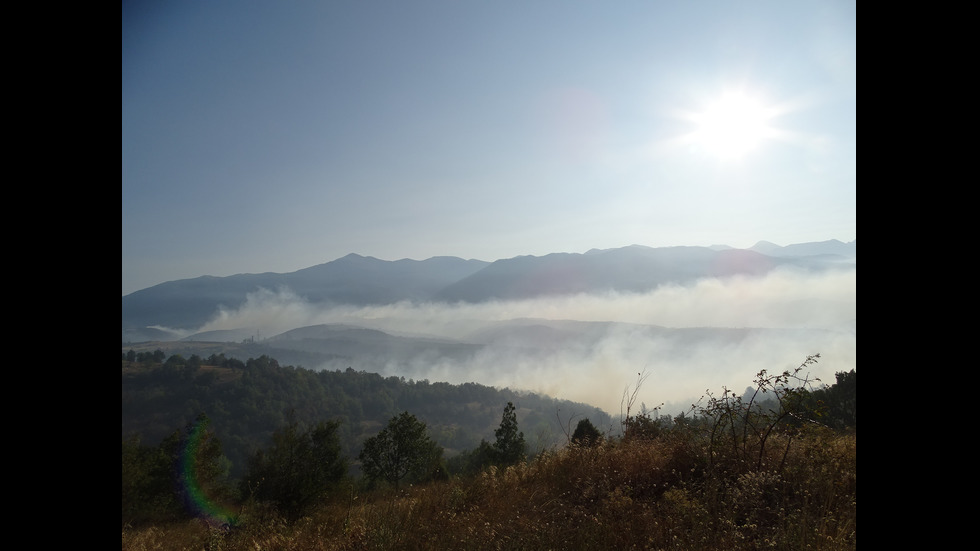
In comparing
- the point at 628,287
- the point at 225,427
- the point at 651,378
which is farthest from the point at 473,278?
the point at 651,378

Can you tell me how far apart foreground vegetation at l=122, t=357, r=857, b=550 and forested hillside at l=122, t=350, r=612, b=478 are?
4087cm

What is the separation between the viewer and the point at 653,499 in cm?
437

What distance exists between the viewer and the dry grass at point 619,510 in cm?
357

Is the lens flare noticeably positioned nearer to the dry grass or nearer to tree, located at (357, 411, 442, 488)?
tree, located at (357, 411, 442, 488)

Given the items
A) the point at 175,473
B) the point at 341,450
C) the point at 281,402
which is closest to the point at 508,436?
the point at 341,450

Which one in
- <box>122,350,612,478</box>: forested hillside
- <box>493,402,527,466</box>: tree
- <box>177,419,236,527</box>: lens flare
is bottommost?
<box>122,350,612,478</box>: forested hillside

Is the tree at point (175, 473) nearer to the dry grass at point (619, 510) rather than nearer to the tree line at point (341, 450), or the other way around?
the tree line at point (341, 450)

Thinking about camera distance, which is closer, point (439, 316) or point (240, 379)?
point (240, 379)

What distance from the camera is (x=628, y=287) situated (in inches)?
3693

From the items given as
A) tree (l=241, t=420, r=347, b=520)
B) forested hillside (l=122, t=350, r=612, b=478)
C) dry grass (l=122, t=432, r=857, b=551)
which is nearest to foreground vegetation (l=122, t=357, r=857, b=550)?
dry grass (l=122, t=432, r=857, b=551)

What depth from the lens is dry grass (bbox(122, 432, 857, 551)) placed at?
3.57 meters

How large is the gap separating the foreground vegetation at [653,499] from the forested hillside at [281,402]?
4087cm
